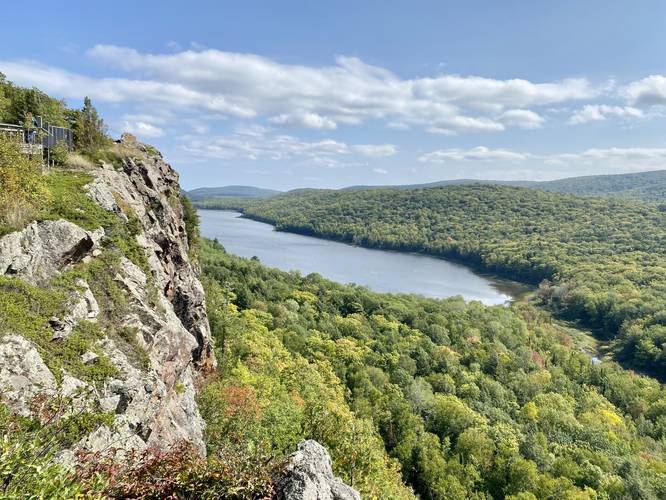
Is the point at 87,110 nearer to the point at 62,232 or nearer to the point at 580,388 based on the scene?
the point at 62,232

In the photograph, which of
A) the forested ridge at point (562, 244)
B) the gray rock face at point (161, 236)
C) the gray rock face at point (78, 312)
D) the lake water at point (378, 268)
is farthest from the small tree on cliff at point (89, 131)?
the forested ridge at point (562, 244)

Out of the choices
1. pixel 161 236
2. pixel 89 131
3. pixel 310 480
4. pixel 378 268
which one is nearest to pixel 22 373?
pixel 310 480

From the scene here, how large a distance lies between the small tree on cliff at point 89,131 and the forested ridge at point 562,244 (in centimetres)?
8200

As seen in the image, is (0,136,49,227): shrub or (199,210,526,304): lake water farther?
(199,210,526,304): lake water

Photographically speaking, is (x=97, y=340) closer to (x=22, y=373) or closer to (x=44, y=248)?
(x=22, y=373)

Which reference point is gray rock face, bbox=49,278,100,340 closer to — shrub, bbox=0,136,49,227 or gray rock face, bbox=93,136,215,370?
shrub, bbox=0,136,49,227

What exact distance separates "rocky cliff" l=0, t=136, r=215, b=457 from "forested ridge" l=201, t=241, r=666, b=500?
3.35m

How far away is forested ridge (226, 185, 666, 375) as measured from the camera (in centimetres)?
8325

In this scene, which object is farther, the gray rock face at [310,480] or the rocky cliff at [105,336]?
the rocky cliff at [105,336]

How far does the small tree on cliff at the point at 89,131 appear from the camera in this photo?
20.7 metres

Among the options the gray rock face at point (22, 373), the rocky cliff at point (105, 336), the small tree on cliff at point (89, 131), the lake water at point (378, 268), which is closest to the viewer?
the gray rock face at point (22, 373)

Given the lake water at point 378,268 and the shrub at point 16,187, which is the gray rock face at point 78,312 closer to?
the shrub at point 16,187

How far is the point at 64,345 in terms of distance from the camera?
28.3 ft

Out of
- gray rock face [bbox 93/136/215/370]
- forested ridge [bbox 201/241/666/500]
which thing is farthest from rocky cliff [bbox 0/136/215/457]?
forested ridge [bbox 201/241/666/500]
